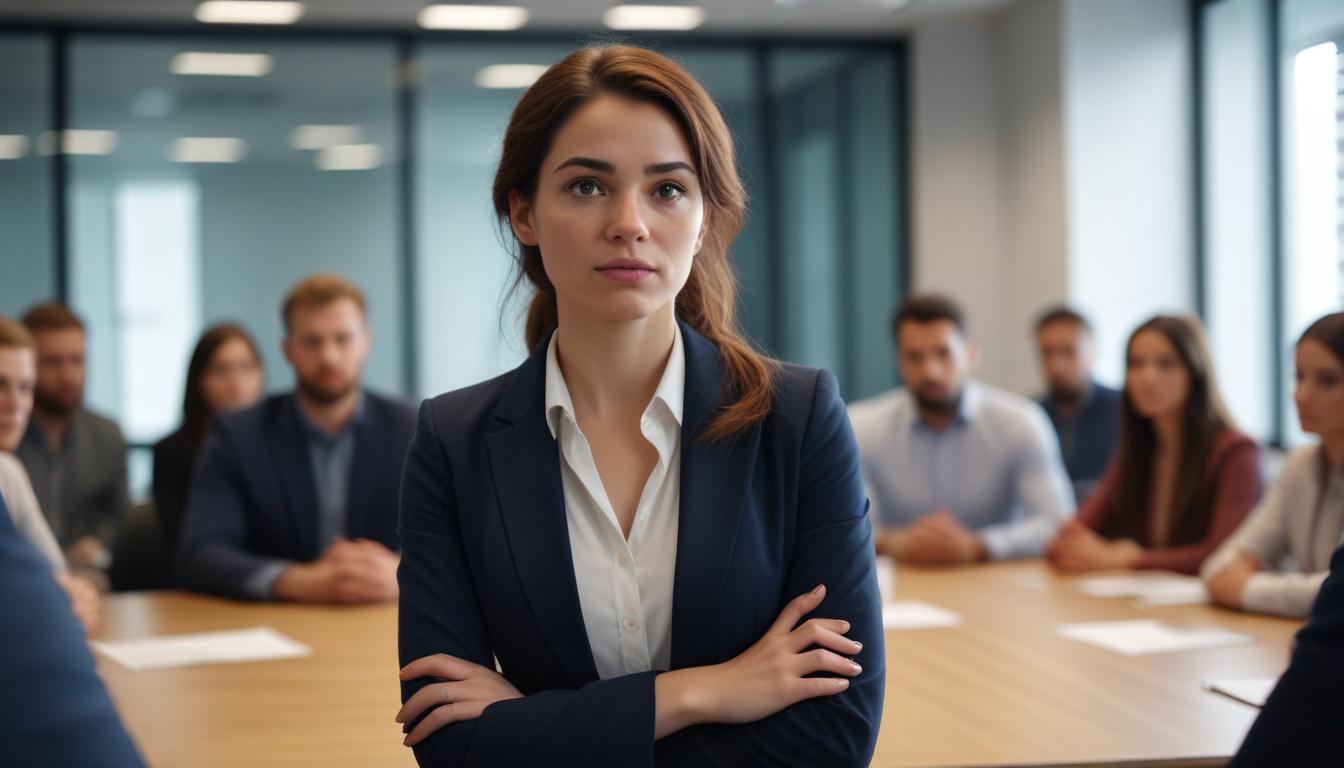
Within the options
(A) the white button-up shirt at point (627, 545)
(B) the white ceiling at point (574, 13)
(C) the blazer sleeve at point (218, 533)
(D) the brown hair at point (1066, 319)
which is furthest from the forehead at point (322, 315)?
(B) the white ceiling at point (574, 13)

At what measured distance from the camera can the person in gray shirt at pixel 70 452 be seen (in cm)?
493

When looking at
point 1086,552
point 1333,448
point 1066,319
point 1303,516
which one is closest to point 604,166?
point 1333,448

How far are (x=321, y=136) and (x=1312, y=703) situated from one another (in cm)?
710

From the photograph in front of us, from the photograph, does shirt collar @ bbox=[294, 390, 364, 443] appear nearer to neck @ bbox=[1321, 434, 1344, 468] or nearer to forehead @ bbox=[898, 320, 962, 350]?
forehead @ bbox=[898, 320, 962, 350]

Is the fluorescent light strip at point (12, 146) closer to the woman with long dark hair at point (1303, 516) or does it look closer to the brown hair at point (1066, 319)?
the brown hair at point (1066, 319)

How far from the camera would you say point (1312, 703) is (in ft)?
3.81

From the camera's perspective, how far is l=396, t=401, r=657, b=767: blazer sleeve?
1.60 metres

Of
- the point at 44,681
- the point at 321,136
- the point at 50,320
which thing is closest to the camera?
the point at 44,681

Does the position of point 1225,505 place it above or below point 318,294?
below

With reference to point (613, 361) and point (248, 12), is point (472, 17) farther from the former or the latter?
point (613, 361)

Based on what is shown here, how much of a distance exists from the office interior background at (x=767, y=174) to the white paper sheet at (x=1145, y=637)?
4.17 meters

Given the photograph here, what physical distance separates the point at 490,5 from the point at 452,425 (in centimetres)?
587

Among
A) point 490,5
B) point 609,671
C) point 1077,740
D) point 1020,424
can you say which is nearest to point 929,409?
point 1020,424

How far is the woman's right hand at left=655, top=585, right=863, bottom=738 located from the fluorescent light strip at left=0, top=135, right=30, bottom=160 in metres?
6.83
